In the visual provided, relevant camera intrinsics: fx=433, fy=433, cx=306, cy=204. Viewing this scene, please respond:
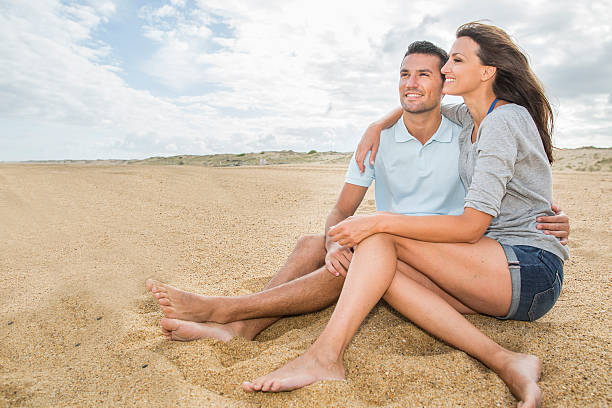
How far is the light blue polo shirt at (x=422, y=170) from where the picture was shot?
2691mm

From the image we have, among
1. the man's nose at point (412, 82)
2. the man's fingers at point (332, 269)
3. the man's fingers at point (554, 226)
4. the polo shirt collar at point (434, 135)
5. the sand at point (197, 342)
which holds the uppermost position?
the man's nose at point (412, 82)

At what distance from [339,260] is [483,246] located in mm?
743

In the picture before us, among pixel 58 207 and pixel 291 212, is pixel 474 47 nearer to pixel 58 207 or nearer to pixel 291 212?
pixel 291 212

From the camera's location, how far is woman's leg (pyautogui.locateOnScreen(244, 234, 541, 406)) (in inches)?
72.9

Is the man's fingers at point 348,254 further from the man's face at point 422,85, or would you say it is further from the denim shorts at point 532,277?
the man's face at point 422,85

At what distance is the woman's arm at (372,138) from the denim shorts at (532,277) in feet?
3.62

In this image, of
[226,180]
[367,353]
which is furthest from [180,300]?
[226,180]

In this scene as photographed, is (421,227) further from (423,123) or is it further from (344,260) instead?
(423,123)

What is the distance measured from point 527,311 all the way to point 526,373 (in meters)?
0.47

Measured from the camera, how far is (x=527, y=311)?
2088 mm

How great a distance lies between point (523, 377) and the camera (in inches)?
65.9

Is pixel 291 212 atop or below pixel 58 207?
below

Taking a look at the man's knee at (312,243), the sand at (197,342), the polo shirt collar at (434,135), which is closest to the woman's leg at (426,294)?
the sand at (197,342)

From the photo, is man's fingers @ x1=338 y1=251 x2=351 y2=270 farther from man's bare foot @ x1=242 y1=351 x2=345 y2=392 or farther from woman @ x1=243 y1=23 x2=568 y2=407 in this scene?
man's bare foot @ x1=242 y1=351 x2=345 y2=392
